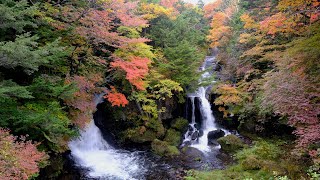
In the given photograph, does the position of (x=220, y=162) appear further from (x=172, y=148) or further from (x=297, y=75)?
(x=297, y=75)

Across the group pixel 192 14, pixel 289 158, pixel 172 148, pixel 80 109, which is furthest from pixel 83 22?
pixel 192 14

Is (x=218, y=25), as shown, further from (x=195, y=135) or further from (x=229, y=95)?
(x=195, y=135)

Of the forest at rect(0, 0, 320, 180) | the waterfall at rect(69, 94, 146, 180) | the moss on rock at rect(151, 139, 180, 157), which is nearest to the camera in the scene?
the forest at rect(0, 0, 320, 180)

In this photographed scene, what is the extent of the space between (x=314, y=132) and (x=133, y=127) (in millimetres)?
10982

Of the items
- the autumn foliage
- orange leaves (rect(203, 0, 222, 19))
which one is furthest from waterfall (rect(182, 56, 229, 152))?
orange leaves (rect(203, 0, 222, 19))

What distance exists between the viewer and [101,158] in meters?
13.5

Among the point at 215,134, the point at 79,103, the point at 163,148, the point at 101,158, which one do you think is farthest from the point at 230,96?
the point at 79,103

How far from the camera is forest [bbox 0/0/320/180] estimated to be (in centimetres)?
764

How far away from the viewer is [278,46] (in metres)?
14.9

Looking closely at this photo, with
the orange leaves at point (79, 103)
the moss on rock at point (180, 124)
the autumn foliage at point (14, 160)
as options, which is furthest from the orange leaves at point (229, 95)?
the autumn foliage at point (14, 160)

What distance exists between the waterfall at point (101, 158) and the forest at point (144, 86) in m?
0.68

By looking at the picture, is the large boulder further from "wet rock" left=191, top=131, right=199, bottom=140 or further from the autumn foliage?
the autumn foliage

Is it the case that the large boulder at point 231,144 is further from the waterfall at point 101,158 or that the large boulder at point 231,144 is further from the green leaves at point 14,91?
the green leaves at point 14,91

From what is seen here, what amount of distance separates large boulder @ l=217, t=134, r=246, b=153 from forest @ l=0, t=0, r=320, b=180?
86 mm
